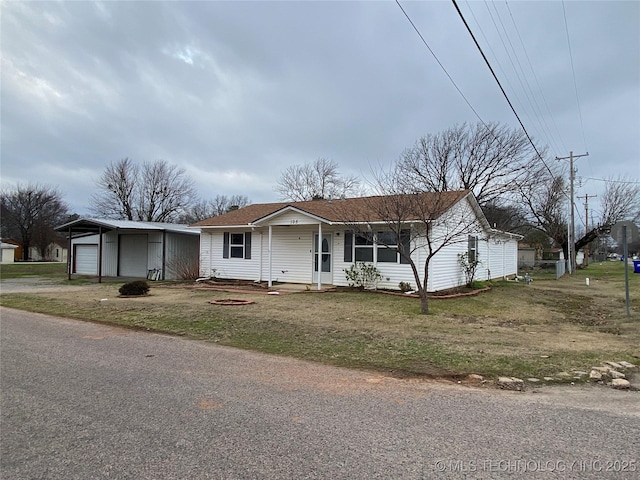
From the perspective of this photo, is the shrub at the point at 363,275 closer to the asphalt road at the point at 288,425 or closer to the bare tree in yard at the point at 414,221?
the bare tree in yard at the point at 414,221

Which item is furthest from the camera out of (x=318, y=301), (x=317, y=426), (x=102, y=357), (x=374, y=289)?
(x=374, y=289)

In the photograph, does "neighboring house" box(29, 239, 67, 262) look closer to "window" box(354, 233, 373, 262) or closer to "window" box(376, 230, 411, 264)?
"window" box(354, 233, 373, 262)

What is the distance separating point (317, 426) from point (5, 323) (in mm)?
8720

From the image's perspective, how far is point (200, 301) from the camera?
1239 centimetres

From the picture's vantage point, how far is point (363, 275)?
15.0 metres

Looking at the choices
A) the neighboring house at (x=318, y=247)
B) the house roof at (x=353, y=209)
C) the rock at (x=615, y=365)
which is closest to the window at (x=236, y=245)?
the neighboring house at (x=318, y=247)

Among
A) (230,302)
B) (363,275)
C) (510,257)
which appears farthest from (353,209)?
(510,257)

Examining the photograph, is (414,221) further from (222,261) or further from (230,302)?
(222,261)

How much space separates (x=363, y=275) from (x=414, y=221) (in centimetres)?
309

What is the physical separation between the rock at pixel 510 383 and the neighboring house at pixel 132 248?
1709cm

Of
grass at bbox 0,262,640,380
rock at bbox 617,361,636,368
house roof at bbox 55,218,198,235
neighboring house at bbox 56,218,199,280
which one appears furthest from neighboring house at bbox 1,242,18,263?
rock at bbox 617,361,636,368

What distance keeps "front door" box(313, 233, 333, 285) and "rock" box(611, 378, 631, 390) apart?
1164 centimetres

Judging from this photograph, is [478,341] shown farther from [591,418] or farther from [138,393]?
[138,393]

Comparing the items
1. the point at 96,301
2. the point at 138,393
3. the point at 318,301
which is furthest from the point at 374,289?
the point at 138,393
